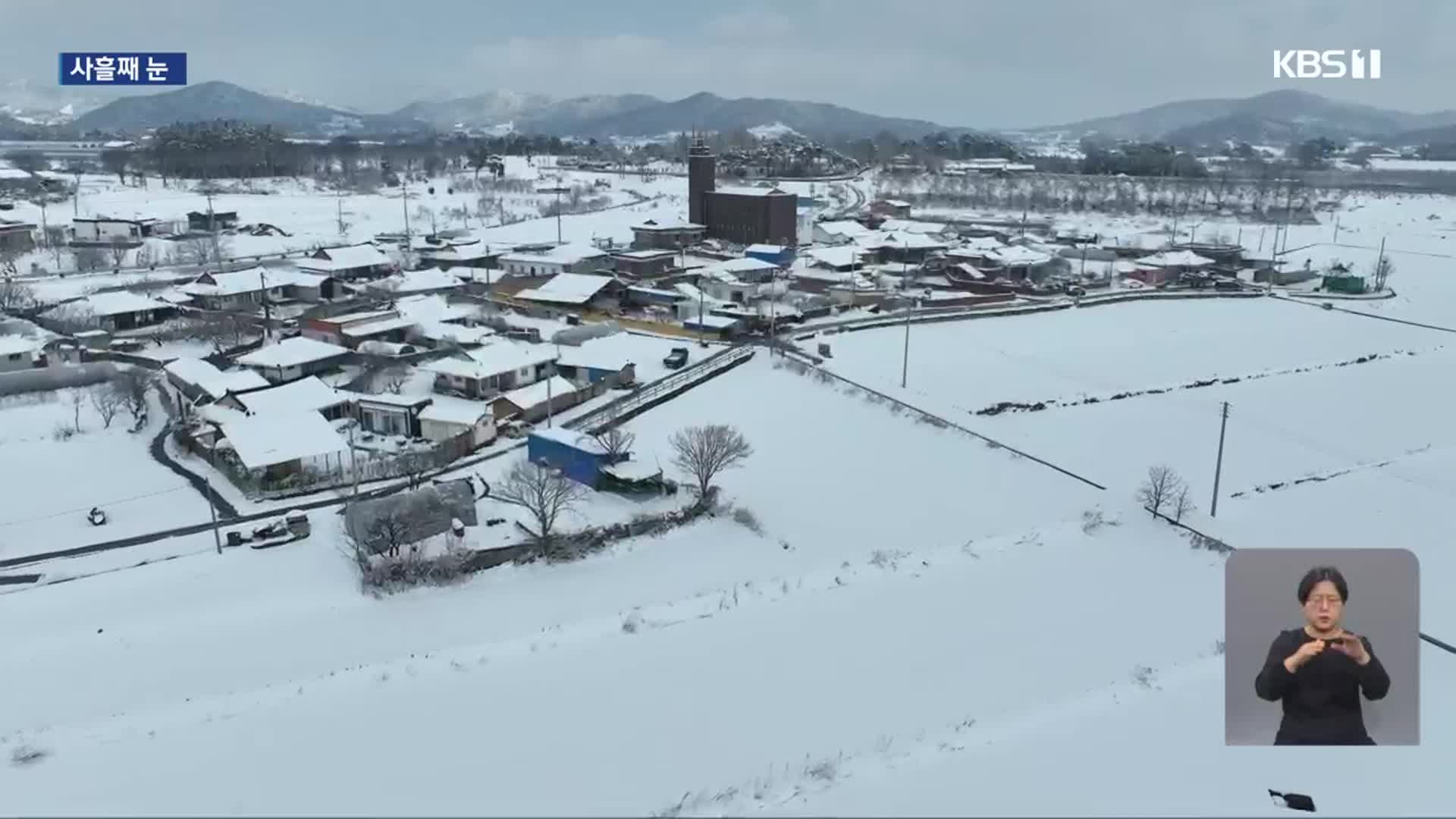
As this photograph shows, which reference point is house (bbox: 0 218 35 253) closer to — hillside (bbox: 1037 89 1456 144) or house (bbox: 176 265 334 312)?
house (bbox: 176 265 334 312)

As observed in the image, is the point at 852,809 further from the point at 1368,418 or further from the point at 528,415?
the point at 1368,418

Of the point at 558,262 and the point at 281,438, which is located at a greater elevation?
the point at 558,262

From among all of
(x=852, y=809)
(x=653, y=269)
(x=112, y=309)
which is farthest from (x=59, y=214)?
(x=852, y=809)

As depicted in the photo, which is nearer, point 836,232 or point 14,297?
point 14,297

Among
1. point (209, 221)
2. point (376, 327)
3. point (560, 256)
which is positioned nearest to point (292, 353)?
point (376, 327)

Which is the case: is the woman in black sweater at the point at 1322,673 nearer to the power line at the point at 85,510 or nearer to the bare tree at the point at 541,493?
the bare tree at the point at 541,493

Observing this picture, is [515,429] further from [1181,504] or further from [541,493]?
[1181,504]

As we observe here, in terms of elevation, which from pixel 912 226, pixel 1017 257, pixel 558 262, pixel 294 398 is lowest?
pixel 294 398

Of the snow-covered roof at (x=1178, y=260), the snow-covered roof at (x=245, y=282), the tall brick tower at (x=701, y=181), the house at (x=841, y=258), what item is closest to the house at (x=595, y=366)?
the snow-covered roof at (x=245, y=282)
